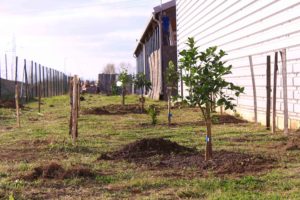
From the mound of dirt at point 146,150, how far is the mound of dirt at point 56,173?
54.1 inches

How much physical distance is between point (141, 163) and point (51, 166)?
1.43m

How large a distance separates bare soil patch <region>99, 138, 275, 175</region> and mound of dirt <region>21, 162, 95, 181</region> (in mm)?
1057

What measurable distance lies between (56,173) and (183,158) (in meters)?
2.08

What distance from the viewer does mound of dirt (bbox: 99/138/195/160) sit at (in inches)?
341

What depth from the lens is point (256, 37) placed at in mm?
13719

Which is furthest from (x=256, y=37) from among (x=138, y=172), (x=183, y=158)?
(x=138, y=172)

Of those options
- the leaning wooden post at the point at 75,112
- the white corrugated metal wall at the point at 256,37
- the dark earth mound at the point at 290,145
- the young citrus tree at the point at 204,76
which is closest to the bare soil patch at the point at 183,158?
the young citrus tree at the point at 204,76

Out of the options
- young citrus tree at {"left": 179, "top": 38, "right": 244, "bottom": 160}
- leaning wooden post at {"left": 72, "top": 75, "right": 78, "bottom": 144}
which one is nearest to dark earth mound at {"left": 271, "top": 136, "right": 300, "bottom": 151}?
young citrus tree at {"left": 179, "top": 38, "right": 244, "bottom": 160}

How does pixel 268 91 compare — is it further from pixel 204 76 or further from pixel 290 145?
pixel 204 76

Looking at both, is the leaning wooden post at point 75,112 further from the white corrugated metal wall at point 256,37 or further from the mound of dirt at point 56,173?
the white corrugated metal wall at point 256,37

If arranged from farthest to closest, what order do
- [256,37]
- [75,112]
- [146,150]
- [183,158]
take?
[256,37]
[75,112]
[146,150]
[183,158]

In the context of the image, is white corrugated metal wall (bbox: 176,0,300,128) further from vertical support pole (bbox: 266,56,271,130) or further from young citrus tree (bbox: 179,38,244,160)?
young citrus tree (bbox: 179,38,244,160)

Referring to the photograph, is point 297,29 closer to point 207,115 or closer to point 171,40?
point 207,115

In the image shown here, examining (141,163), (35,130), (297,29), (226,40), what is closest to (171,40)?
→ (226,40)
